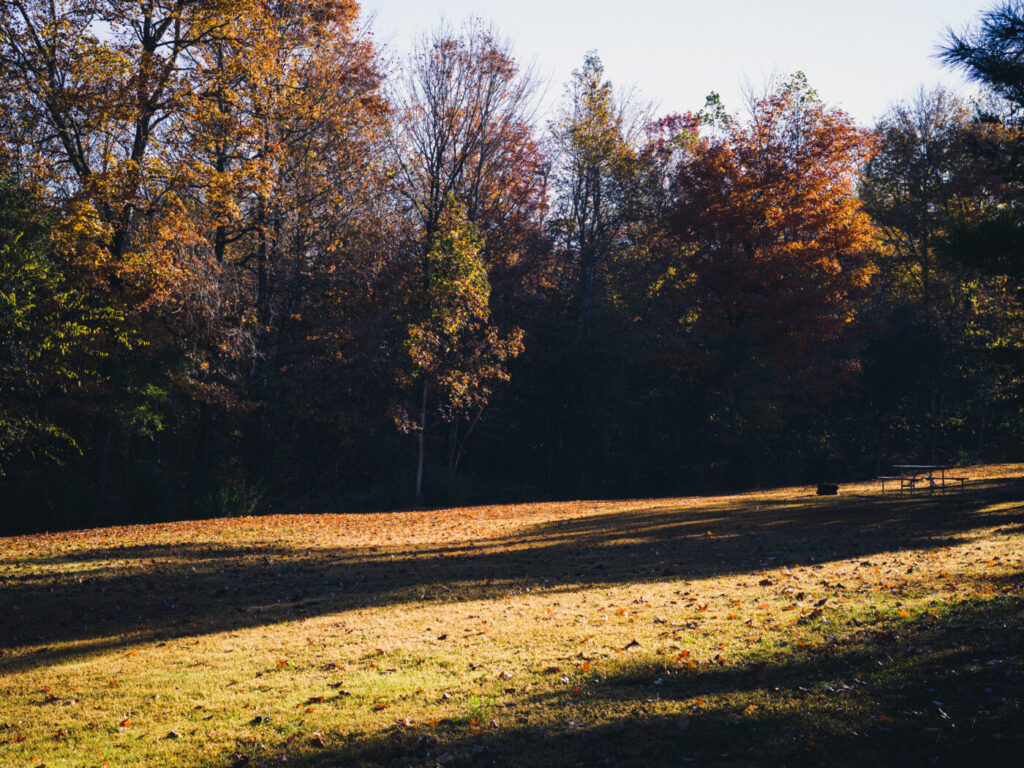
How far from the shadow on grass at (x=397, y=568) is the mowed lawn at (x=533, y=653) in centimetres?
6

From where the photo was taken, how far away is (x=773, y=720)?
5.04 meters

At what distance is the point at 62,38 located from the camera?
20.0 metres

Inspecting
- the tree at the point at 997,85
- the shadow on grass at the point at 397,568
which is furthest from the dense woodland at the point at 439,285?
the shadow on grass at the point at 397,568

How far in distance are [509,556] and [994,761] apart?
9479mm

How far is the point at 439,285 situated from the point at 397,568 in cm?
1335

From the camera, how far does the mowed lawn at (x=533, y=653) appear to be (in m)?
5.04

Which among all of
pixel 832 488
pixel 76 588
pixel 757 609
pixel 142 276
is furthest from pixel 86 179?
pixel 832 488

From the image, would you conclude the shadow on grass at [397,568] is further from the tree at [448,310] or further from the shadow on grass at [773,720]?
the tree at [448,310]

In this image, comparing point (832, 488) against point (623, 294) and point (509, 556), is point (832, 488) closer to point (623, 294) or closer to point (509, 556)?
point (509, 556)

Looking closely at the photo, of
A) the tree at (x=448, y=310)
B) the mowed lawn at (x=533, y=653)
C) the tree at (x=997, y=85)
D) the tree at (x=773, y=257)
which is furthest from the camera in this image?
the tree at (x=773, y=257)

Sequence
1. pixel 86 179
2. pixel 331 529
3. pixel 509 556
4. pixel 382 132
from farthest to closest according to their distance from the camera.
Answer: pixel 382 132, pixel 86 179, pixel 331 529, pixel 509 556

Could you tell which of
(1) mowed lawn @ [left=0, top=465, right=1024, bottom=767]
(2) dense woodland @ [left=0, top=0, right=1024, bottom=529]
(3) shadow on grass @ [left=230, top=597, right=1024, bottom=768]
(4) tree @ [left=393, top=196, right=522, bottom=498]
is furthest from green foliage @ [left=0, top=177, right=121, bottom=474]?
(3) shadow on grass @ [left=230, top=597, right=1024, bottom=768]

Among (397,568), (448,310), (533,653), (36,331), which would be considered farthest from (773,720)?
(448,310)

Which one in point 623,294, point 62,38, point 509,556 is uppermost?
point 62,38
